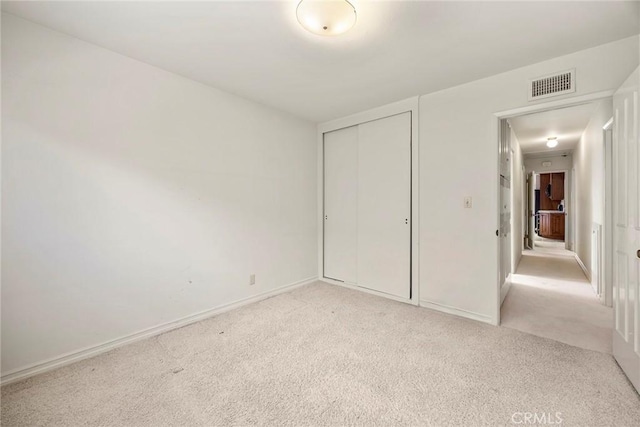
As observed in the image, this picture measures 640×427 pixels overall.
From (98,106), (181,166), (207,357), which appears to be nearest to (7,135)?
(98,106)

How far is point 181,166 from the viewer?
2549 mm

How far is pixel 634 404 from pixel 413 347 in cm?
122

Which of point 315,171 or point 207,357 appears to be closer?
point 207,357

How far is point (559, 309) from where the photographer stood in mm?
2908

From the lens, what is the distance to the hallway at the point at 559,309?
233 centimetres

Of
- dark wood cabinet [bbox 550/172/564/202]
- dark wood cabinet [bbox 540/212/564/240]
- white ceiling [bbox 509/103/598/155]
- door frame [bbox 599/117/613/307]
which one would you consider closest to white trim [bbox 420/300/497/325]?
door frame [bbox 599/117/613/307]

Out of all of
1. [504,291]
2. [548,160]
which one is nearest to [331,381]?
[504,291]

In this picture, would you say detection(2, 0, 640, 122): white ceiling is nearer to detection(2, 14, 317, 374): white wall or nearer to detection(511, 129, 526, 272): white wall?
detection(2, 14, 317, 374): white wall

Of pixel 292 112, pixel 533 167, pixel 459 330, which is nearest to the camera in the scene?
pixel 459 330

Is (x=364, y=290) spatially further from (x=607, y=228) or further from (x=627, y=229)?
(x=607, y=228)

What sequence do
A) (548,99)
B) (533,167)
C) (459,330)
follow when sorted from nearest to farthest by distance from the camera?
(548,99) < (459,330) < (533,167)

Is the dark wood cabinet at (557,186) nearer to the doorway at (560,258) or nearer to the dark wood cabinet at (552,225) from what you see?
the dark wood cabinet at (552,225)

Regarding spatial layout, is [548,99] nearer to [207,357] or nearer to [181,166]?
[181,166]

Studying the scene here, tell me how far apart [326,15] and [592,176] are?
4691 millimetres
